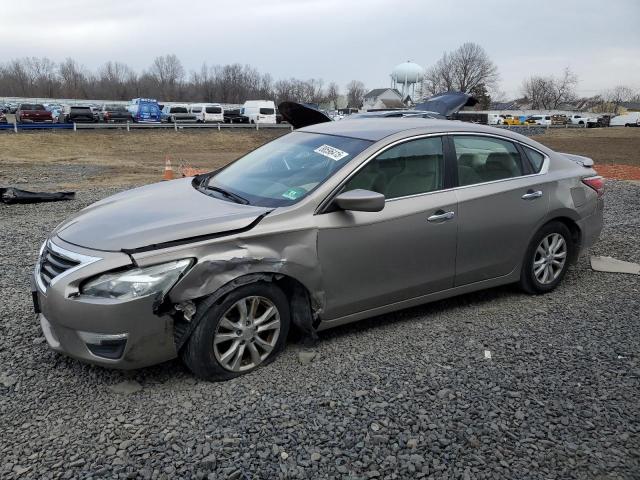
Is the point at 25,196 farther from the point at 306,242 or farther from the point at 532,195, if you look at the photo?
the point at 532,195

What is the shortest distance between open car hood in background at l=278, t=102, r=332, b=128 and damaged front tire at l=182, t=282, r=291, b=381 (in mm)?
5362

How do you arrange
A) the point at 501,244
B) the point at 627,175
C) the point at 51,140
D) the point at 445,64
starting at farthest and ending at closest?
the point at 445,64
the point at 51,140
the point at 627,175
the point at 501,244

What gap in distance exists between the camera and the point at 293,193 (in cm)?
387

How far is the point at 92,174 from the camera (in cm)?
1783

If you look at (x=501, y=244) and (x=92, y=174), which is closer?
(x=501, y=244)

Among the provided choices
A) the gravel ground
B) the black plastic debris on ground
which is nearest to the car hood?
the gravel ground

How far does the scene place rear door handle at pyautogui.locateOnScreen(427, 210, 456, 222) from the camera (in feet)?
13.6

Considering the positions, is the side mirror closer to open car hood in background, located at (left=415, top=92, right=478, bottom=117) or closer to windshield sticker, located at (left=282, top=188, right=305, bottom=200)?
windshield sticker, located at (left=282, top=188, right=305, bottom=200)

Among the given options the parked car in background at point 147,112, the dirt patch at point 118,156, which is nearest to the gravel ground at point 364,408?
the dirt patch at point 118,156

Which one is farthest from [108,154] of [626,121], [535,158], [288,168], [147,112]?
[626,121]

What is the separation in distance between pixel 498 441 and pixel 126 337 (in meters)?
2.11

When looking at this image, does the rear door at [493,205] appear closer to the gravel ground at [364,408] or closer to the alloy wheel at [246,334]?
the gravel ground at [364,408]

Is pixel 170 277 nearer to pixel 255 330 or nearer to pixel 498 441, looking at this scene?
pixel 255 330

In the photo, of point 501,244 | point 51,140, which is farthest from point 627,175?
point 51,140
